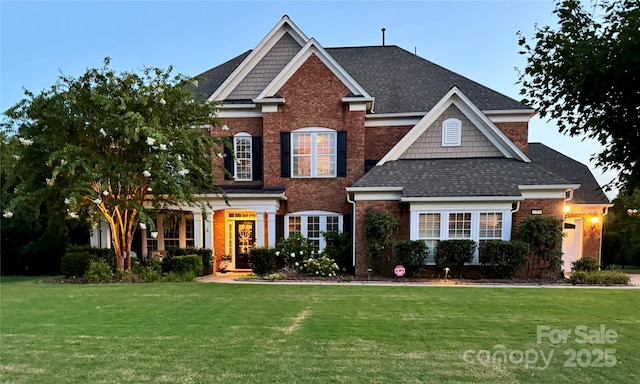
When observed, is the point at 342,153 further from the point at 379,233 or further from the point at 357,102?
the point at 379,233

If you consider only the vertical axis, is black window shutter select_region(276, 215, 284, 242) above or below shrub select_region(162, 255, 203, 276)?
above

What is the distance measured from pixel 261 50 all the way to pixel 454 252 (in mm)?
11275

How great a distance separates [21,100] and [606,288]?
59.7 feet

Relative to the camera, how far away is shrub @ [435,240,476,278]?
441 inches

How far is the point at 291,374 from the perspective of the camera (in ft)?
12.4

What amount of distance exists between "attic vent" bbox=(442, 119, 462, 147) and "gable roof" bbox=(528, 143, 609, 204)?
5367mm

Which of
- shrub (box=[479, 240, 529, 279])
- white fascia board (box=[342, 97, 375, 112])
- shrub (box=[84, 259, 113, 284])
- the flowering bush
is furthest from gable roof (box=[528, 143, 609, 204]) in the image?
shrub (box=[84, 259, 113, 284])

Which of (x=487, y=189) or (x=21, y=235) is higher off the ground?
(x=487, y=189)

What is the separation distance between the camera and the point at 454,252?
1124cm

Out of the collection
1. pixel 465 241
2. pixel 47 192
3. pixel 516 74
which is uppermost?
pixel 516 74

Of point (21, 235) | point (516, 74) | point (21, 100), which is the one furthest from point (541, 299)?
point (21, 235)

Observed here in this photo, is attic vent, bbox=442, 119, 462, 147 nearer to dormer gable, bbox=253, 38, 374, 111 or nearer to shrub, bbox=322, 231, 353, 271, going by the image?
dormer gable, bbox=253, 38, 374, 111

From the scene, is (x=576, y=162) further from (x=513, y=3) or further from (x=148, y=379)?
(x=148, y=379)

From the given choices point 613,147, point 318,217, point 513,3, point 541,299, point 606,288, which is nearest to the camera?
point 613,147
